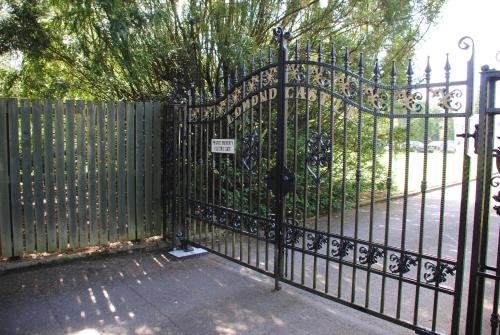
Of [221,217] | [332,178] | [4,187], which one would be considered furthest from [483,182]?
[4,187]

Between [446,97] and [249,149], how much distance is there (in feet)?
7.23

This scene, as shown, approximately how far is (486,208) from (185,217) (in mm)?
3830

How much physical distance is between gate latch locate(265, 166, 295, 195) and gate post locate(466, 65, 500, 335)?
5.66ft

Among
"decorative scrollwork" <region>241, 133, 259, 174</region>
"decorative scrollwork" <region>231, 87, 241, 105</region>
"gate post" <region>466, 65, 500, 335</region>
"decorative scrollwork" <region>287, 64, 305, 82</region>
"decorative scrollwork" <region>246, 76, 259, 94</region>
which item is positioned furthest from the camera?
"decorative scrollwork" <region>231, 87, 241, 105</region>

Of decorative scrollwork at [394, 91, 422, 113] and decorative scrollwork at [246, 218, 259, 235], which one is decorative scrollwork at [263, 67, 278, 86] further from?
decorative scrollwork at [246, 218, 259, 235]

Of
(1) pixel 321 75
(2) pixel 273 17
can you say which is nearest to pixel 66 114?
(1) pixel 321 75

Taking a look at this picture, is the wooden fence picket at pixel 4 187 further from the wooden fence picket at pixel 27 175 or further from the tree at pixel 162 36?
the tree at pixel 162 36

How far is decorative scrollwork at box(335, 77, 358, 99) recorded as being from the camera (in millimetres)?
3520

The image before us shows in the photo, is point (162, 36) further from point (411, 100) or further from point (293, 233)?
point (411, 100)

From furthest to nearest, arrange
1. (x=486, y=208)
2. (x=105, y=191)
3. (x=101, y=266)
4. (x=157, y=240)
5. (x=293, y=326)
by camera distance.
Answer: (x=157, y=240), (x=105, y=191), (x=101, y=266), (x=293, y=326), (x=486, y=208)

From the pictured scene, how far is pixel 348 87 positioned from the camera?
3.54 meters

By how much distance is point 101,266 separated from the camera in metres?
5.05

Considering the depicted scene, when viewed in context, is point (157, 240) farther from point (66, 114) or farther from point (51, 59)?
point (51, 59)

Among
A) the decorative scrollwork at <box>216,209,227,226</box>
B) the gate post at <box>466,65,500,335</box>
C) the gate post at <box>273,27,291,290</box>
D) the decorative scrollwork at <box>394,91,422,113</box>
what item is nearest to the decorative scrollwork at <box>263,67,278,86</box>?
the gate post at <box>273,27,291,290</box>
